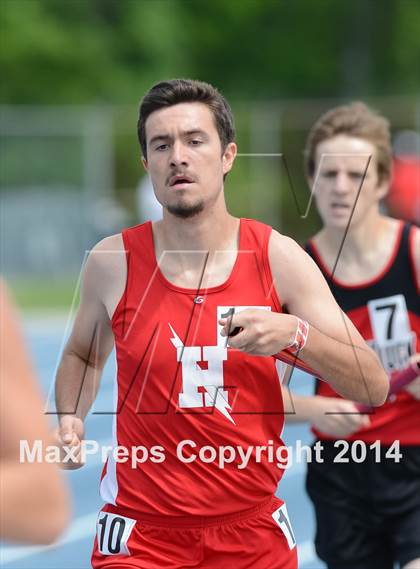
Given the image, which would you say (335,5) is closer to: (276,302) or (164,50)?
(164,50)

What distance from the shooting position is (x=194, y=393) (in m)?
3.58

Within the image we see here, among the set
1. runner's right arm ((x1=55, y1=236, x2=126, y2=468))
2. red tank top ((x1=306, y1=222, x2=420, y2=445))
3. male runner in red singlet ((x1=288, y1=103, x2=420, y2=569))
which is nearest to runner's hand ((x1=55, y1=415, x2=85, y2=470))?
runner's right arm ((x1=55, y1=236, x2=126, y2=468))

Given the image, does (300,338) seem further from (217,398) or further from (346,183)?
(346,183)

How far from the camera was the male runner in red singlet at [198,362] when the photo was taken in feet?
11.7

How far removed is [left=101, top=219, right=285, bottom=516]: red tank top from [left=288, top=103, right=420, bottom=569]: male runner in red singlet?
1075mm

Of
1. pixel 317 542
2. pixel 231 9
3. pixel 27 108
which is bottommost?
pixel 317 542

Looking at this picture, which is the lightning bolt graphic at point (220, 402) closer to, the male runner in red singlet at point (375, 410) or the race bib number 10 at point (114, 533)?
the race bib number 10 at point (114, 533)

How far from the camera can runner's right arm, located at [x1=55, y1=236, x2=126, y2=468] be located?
371cm

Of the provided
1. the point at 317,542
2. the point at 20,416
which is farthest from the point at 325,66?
the point at 20,416

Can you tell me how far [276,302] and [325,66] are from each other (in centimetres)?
2853

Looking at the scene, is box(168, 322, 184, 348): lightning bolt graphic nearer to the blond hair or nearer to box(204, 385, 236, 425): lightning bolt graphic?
box(204, 385, 236, 425): lightning bolt graphic

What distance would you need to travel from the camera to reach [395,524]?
4.84 m

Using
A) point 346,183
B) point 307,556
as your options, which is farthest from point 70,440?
point 307,556

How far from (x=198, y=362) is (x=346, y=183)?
157 centimetres
